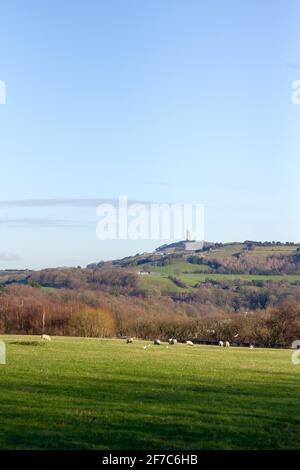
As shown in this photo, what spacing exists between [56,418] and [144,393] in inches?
224

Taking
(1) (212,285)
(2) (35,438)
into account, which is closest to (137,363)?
(2) (35,438)

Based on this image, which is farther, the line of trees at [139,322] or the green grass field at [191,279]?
the green grass field at [191,279]

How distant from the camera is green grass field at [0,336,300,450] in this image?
16.3 meters

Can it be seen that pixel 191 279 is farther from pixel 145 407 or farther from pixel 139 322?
pixel 145 407

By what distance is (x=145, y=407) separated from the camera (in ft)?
67.8

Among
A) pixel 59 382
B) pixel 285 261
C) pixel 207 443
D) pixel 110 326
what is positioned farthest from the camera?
pixel 285 261

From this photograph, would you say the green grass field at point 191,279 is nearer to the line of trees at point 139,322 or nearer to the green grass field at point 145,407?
the line of trees at point 139,322

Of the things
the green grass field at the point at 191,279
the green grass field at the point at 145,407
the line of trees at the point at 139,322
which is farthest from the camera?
the green grass field at the point at 191,279

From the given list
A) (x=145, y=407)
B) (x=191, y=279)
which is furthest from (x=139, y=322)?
(x=145, y=407)

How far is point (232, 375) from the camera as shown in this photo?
31.9 metres

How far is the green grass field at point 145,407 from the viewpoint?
1633 centimetres

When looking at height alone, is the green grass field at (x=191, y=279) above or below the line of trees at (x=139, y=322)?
above

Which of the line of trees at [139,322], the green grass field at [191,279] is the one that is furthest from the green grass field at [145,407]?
the green grass field at [191,279]
